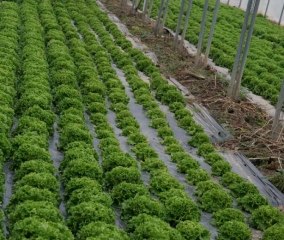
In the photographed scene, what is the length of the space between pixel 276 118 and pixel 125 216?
763 centimetres

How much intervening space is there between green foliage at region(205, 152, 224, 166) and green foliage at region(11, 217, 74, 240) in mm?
6069

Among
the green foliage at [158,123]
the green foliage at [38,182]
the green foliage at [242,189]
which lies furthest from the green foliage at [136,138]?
the green foliage at [38,182]

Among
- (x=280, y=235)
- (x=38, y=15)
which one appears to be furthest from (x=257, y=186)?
(x=38, y=15)

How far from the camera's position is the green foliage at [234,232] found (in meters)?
10.6

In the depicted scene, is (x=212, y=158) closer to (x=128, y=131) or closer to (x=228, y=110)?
(x=128, y=131)

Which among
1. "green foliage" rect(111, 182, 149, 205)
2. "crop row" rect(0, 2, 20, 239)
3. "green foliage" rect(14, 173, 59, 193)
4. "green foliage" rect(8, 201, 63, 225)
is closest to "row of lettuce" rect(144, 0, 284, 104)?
"crop row" rect(0, 2, 20, 239)

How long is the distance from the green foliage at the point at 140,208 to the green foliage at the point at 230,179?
2.91m

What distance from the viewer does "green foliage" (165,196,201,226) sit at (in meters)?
10.8

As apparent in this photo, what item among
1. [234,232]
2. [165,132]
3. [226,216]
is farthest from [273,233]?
[165,132]

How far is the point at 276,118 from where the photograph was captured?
53.2 feet

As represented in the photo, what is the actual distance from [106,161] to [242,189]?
3484 millimetres

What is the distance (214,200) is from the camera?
1179cm

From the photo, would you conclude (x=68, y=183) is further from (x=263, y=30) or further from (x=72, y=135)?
(x=263, y=30)

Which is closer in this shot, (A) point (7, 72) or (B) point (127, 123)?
(B) point (127, 123)
